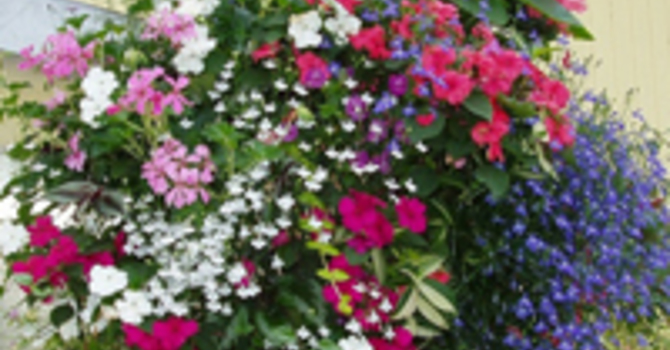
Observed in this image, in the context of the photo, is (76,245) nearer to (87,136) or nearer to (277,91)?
(87,136)

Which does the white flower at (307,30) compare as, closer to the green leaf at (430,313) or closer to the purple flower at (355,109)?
the purple flower at (355,109)

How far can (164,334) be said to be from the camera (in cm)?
193

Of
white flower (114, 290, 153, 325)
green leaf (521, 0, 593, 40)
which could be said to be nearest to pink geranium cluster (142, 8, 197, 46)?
white flower (114, 290, 153, 325)

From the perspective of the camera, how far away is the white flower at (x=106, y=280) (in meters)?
1.88

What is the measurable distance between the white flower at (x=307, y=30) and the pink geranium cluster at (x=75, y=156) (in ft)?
1.74

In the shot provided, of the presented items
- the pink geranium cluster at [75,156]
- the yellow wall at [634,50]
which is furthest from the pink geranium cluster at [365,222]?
the yellow wall at [634,50]

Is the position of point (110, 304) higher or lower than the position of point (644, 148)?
higher

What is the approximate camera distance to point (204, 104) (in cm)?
222

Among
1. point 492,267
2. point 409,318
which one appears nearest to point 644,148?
point 492,267

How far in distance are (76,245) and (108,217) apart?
0.32ft

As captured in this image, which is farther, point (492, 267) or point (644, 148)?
point (644, 148)

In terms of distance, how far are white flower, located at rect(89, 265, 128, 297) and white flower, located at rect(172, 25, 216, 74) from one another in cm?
50

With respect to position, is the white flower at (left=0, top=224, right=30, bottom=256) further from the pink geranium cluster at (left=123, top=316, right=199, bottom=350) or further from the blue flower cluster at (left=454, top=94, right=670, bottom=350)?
the blue flower cluster at (left=454, top=94, right=670, bottom=350)

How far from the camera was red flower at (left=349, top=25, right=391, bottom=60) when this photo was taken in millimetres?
2150
